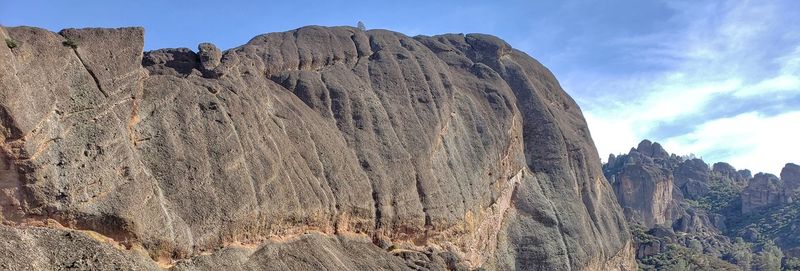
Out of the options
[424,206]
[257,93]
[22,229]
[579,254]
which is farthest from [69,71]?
[579,254]

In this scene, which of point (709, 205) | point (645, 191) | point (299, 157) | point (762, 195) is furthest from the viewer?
point (709, 205)

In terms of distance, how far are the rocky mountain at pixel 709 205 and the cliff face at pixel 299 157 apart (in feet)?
155

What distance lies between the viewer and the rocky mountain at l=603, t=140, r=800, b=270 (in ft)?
416

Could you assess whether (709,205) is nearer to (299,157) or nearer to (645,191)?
(645,191)

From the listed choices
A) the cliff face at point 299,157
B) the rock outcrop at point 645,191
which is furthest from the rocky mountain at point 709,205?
the cliff face at point 299,157

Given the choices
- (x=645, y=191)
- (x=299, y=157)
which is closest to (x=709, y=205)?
(x=645, y=191)

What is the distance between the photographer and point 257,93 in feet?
144

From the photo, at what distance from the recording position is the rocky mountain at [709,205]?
127 meters

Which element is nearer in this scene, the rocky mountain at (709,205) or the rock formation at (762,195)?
the rocky mountain at (709,205)

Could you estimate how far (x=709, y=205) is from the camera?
170 m

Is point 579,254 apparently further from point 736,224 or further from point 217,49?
point 736,224

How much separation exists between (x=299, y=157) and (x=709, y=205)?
479ft

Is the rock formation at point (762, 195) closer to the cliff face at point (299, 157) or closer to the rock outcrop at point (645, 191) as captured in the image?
the rock outcrop at point (645, 191)

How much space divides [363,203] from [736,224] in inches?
5309
